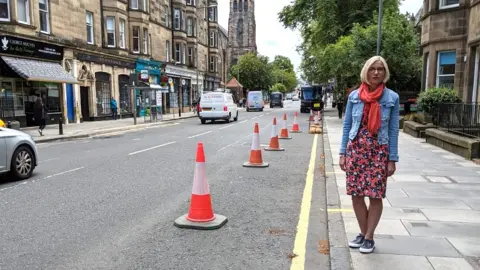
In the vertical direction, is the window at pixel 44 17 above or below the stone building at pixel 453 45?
above

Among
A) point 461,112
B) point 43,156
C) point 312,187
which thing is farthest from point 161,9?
point 312,187

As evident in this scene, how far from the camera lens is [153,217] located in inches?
211

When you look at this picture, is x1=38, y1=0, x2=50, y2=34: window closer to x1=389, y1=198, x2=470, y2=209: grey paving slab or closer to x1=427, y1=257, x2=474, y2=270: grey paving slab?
x1=389, y1=198, x2=470, y2=209: grey paving slab

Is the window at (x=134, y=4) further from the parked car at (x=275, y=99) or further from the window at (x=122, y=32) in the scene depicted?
the parked car at (x=275, y=99)

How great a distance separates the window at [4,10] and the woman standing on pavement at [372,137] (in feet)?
65.3

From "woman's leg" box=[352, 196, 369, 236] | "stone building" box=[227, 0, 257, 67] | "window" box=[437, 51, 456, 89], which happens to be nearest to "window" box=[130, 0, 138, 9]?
"window" box=[437, 51, 456, 89]

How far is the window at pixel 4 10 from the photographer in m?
18.7

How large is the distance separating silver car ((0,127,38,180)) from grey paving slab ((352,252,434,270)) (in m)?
6.62

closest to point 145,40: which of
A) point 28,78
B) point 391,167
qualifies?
point 28,78

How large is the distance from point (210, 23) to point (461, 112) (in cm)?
4365

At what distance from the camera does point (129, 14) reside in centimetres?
3094

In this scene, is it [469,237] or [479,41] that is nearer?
[469,237]

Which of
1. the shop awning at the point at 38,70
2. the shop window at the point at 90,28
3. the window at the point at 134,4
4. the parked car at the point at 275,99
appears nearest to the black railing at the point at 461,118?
the shop awning at the point at 38,70

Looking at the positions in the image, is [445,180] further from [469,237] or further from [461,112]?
[461,112]
